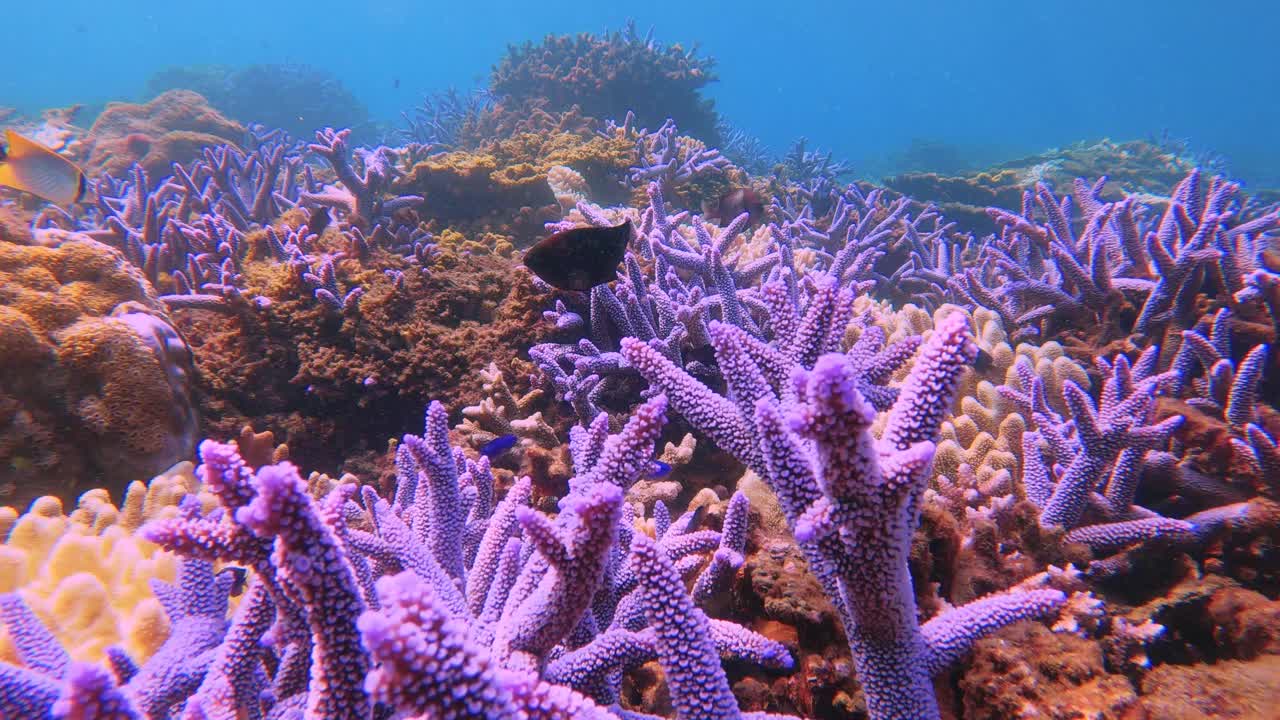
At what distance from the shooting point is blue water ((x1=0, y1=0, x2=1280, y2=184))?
7000cm

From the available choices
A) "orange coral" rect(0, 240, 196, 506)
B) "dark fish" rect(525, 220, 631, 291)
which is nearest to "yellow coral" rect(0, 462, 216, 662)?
"orange coral" rect(0, 240, 196, 506)

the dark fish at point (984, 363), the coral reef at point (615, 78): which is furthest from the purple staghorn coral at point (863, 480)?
the coral reef at point (615, 78)

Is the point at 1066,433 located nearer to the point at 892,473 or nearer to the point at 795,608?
the point at 795,608

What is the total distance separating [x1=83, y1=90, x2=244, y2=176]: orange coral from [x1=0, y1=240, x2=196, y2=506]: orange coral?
9003 mm

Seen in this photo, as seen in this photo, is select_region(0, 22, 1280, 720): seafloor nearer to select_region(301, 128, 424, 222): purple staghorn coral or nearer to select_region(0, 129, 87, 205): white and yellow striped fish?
select_region(301, 128, 424, 222): purple staghorn coral

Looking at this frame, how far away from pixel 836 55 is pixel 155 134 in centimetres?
13139

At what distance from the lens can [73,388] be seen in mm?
3018

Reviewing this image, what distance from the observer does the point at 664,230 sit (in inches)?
198

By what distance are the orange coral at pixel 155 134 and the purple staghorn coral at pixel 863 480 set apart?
12480 millimetres

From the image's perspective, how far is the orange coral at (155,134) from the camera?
1195 cm

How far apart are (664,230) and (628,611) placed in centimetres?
383

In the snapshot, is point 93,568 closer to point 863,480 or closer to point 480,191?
point 863,480

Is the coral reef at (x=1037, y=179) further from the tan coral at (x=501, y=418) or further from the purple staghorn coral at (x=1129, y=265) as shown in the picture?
the tan coral at (x=501, y=418)

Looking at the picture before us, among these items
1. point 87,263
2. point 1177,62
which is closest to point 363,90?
point 87,263
